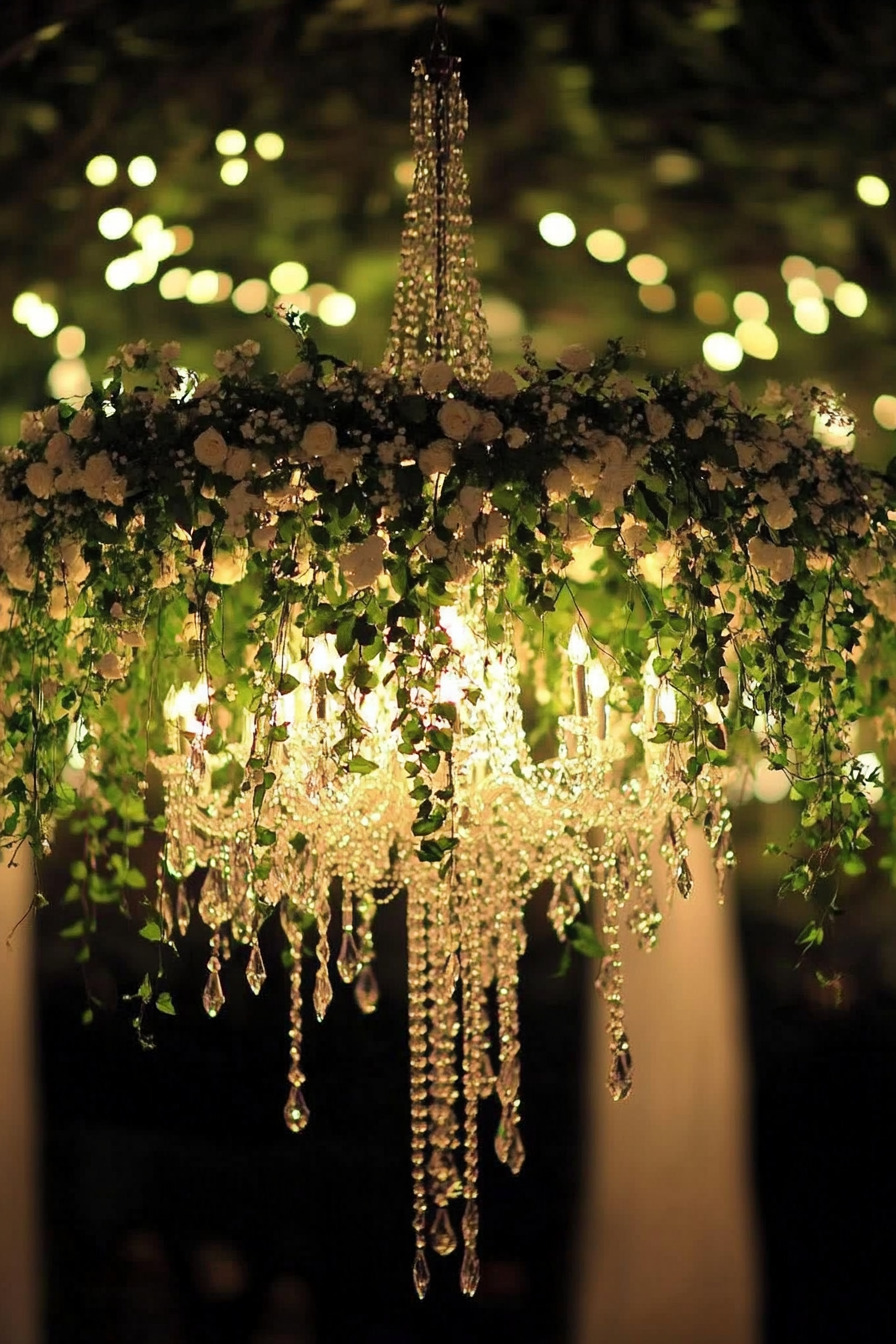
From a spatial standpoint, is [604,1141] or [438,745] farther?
[604,1141]

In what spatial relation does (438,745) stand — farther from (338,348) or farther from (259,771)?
(338,348)

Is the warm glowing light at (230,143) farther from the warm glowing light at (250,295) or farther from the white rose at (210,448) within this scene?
the white rose at (210,448)

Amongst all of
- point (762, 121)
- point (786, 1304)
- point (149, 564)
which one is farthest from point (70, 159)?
point (786, 1304)

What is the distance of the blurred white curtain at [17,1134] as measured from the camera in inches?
156

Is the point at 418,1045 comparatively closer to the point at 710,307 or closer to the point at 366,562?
the point at 366,562

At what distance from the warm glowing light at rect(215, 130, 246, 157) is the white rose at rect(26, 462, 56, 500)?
230cm

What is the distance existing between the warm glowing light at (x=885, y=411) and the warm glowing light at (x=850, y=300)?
24cm

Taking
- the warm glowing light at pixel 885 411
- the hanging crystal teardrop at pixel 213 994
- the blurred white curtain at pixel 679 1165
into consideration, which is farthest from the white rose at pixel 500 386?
the warm glowing light at pixel 885 411

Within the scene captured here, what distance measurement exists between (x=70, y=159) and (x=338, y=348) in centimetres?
91

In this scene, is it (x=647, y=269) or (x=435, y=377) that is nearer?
(x=435, y=377)

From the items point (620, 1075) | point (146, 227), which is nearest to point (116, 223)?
point (146, 227)

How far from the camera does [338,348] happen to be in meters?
3.90

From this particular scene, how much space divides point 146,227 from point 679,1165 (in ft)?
8.77

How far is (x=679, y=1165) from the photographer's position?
3.81 m
